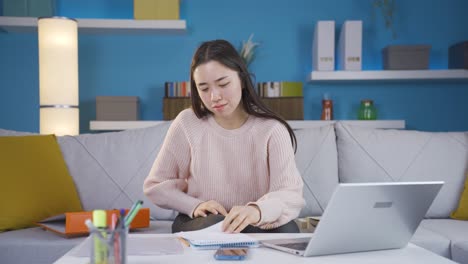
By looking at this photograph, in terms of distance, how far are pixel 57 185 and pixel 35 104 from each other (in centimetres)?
161

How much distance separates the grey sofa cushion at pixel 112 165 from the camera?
7.13ft

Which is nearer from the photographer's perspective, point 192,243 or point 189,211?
point 192,243

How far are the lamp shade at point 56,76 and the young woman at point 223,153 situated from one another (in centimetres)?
140

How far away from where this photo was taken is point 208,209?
4.87 feet

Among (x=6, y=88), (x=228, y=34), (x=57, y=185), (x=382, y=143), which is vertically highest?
(x=228, y=34)

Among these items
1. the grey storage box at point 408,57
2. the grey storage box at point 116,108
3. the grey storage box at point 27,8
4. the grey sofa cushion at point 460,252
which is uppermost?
the grey storage box at point 27,8

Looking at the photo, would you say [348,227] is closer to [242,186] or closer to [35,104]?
[242,186]

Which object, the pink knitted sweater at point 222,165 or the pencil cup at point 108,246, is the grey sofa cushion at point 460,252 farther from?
the pencil cup at point 108,246

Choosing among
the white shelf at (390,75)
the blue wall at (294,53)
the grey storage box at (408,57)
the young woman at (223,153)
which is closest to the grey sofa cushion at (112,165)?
the young woman at (223,153)

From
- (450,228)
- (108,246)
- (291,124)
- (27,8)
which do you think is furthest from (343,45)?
(108,246)

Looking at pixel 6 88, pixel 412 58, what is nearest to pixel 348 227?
pixel 412 58

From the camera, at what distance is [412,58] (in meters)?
3.31

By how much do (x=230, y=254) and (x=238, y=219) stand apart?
0.29m

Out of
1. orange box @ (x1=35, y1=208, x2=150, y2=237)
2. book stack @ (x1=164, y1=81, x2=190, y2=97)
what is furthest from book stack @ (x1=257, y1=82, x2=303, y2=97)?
orange box @ (x1=35, y1=208, x2=150, y2=237)
